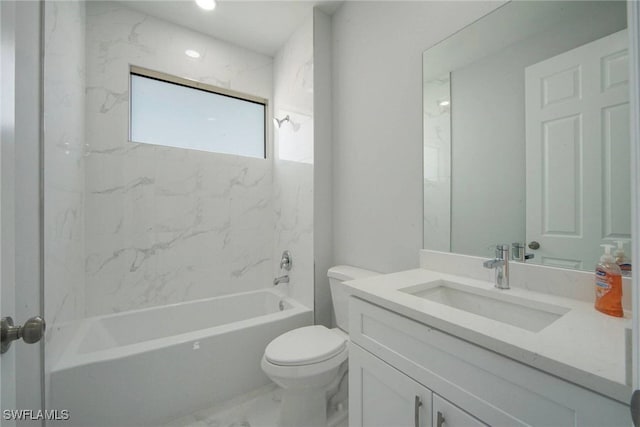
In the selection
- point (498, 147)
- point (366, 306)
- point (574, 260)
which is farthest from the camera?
point (498, 147)

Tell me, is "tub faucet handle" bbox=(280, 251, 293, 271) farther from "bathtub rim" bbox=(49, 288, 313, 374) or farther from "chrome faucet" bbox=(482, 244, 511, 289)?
"chrome faucet" bbox=(482, 244, 511, 289)

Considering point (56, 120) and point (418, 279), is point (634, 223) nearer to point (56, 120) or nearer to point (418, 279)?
point (418, 279)

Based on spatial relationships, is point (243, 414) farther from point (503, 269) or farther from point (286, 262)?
point (503, 269)

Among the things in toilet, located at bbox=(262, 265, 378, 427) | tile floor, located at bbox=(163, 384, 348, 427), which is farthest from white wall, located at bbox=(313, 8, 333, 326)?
tile floor, located at bbox=(163, 384, 348, 427)

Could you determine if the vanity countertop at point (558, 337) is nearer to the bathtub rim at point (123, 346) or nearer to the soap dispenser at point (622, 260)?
the soap dispenser at point (622, 260)

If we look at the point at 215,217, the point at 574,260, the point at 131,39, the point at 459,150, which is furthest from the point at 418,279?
the point at 131,39

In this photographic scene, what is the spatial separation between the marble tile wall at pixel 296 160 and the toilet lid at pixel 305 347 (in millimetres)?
442

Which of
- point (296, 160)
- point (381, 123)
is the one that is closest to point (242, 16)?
point (296, 160)

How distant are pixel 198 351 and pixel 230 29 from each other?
8.02 feet

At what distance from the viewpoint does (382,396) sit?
94 cm

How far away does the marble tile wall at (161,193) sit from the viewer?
1884 millimetres

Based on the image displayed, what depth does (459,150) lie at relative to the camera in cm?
127

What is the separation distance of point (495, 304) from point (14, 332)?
137 cm

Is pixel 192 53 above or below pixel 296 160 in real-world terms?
above
